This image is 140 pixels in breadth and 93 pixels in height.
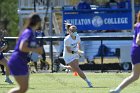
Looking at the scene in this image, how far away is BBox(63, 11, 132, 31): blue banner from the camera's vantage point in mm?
30500

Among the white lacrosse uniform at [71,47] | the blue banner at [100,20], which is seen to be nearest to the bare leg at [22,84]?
the white lacrosse uniform at [71,47]

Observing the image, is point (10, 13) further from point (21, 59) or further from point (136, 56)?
point (21, 59)

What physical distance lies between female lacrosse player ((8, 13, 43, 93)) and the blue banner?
745 inches

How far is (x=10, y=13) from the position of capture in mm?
60000

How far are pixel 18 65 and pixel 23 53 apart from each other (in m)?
0.24

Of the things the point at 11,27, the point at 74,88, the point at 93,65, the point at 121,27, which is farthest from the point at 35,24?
the point at 11,27

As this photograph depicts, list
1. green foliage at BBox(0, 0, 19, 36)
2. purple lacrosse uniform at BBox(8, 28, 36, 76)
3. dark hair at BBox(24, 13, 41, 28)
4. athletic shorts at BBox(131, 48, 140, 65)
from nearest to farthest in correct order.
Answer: purple lacrosse uniform at BBox(8, 28, 36, 76), dark hair at BBox(24, 13, 41, 28), athletic shorts at BBox(131, 48, 140, 65), green foliage at BBox(0, 0, 19, 36)

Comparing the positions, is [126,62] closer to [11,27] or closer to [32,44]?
[32,44]

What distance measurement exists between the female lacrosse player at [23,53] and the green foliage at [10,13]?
46.6 metres

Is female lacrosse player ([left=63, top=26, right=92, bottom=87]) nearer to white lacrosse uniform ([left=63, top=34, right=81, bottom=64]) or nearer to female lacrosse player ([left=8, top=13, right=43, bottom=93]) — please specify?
white lacrosse uniform ([left=63, top=34, right=81, bottom=64])

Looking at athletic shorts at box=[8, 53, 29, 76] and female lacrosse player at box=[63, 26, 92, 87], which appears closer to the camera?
athletic shorts at box=[8, 53, 29, 76]

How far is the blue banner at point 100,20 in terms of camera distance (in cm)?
3050

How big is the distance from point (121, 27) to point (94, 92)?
579 inches

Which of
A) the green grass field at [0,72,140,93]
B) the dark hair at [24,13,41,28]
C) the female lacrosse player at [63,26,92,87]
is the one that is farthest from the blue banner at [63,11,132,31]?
the dark hair at [24,13,41,28]
